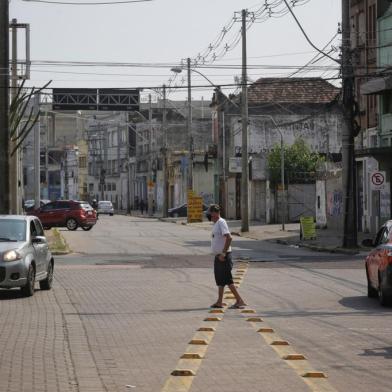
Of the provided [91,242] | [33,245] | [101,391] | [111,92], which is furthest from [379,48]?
[101,391]

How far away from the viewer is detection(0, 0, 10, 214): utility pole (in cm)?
2661

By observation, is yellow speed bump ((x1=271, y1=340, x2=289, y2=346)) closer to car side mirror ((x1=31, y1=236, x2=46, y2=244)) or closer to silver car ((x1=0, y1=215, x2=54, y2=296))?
silver car ((x1=0, y1=215, x2=54, y2=296))

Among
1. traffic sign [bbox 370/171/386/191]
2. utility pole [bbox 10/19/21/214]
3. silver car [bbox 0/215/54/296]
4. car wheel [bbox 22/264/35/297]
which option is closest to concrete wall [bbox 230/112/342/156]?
utility pole [bbox 10/19/21/214]

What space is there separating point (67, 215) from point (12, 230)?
121 ft

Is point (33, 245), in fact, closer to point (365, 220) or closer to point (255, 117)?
point (365, 220)

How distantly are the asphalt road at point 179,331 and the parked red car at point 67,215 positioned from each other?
96.0 feet

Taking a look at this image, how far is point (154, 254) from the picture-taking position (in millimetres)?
33750

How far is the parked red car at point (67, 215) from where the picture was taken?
55.9 m

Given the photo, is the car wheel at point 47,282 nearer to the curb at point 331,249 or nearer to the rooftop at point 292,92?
the curb at point 331,249

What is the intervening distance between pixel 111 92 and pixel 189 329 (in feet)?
152

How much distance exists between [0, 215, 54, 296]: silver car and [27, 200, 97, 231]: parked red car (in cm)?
3501

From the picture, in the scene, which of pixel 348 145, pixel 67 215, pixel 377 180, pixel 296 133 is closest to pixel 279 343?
pixel 377 180

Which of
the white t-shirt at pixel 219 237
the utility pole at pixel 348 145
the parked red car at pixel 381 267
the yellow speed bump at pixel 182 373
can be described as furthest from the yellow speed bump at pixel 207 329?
the utility pole at pixel 348 145

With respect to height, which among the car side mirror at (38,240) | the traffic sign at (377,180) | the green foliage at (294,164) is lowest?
the car side mirror at (38,240)
